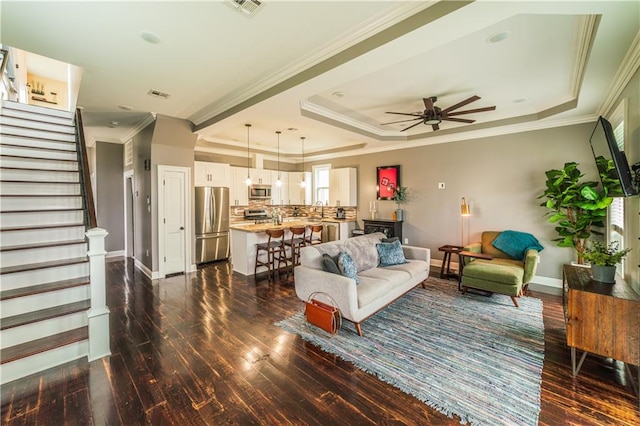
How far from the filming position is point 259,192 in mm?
7641

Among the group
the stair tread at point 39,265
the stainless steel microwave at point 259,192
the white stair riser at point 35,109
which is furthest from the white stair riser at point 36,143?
the stainless steel microwave at point 259,192

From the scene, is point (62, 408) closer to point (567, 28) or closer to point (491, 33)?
point (491, 33)

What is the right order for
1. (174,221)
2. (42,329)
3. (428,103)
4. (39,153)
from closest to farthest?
1. (42,329)
2. (428,103)
3. (39,153)
4. (174,221)

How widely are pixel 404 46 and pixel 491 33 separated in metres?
0.88

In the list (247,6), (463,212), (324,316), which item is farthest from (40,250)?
(463,212)

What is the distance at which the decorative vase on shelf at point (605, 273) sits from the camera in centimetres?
242

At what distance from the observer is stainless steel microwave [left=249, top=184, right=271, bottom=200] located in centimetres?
754

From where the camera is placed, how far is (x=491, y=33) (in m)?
2.54

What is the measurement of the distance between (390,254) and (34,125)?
6.33 metres

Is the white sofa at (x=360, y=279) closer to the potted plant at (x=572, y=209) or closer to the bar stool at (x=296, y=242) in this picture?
the bar stool at (x=296, y=242)

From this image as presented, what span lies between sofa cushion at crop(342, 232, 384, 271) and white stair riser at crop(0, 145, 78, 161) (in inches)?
176

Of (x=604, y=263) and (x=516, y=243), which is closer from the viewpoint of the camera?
(x=604, y=263)

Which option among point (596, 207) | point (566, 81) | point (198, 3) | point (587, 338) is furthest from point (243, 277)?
point (566, 81)

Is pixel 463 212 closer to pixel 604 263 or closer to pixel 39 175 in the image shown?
pixel 604 263
